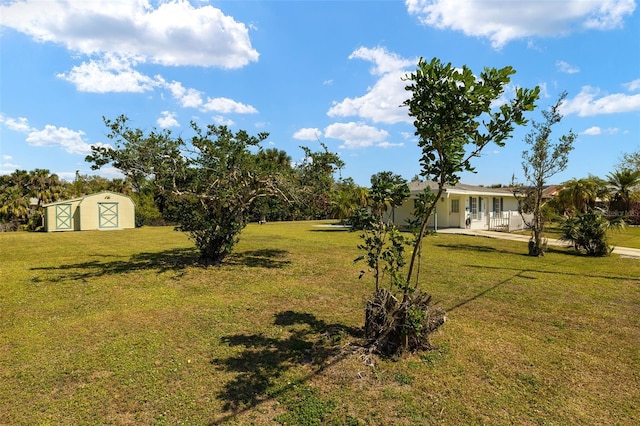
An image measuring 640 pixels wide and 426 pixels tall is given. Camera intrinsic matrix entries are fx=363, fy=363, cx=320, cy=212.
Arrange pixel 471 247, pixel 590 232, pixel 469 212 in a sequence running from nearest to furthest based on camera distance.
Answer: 1. pixel 590 232
2. pixel 471 247
3. pixel 469 212

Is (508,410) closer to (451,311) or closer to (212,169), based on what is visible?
(451,311)

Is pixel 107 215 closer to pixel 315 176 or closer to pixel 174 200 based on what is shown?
pixel 174 200

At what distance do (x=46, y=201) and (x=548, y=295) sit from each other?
31782 mm

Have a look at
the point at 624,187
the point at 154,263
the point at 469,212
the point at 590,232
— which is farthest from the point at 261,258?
the point at 624,187

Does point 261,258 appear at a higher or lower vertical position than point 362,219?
lower

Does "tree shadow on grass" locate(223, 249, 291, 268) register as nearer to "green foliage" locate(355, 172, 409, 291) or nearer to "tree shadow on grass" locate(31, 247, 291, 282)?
"tree shadow on grass" locate(31, 247, 291, 282)

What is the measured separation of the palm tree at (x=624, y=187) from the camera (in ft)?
85.0

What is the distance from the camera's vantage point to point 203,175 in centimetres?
937

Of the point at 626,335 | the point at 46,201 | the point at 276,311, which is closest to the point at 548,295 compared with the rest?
the point at 626,335

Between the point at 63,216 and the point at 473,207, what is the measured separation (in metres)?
26.4

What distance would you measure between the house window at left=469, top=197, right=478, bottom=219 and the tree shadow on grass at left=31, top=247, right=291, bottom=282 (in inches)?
582

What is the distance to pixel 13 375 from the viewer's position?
3910mm

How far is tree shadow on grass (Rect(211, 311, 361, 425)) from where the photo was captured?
3.53m

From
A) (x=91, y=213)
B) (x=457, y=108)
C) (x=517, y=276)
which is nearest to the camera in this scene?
(x=457, y=108)
